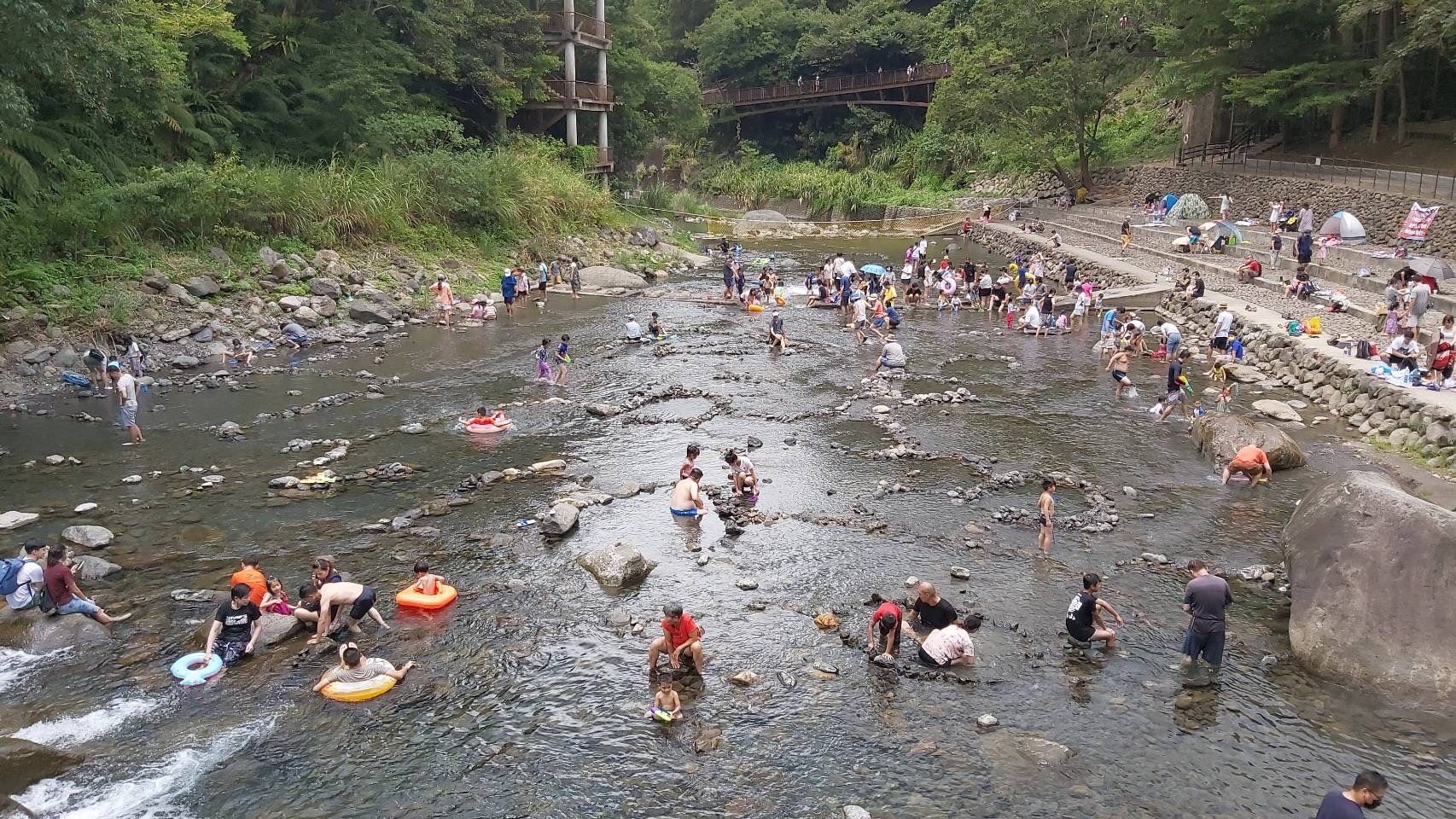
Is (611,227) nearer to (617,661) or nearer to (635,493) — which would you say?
(635,493)

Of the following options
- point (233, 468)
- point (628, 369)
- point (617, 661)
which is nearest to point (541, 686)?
point (617, 661)

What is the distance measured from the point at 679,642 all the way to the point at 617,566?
255 centimetres

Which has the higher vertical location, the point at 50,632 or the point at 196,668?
the point at 50,632

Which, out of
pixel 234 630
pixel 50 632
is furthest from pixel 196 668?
pixel 50 632

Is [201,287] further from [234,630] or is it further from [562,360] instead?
[234,630]

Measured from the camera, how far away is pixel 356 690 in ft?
34.4

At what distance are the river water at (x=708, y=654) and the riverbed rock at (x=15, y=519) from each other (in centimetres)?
33

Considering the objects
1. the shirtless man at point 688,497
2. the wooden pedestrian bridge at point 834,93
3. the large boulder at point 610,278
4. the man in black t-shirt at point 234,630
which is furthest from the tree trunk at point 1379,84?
the man in black t-shirt at point 234,630

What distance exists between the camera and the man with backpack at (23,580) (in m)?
11.9

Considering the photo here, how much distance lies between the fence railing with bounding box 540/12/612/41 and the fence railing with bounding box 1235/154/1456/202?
34.1 m

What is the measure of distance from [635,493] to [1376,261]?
25.1 meters

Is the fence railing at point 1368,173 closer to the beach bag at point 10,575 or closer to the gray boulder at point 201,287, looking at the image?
the beach bag at point 10,575

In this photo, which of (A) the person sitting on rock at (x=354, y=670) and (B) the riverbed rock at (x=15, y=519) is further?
(B) the riverbed rock at (x=15, y=519)

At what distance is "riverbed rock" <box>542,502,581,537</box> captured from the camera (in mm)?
14695
